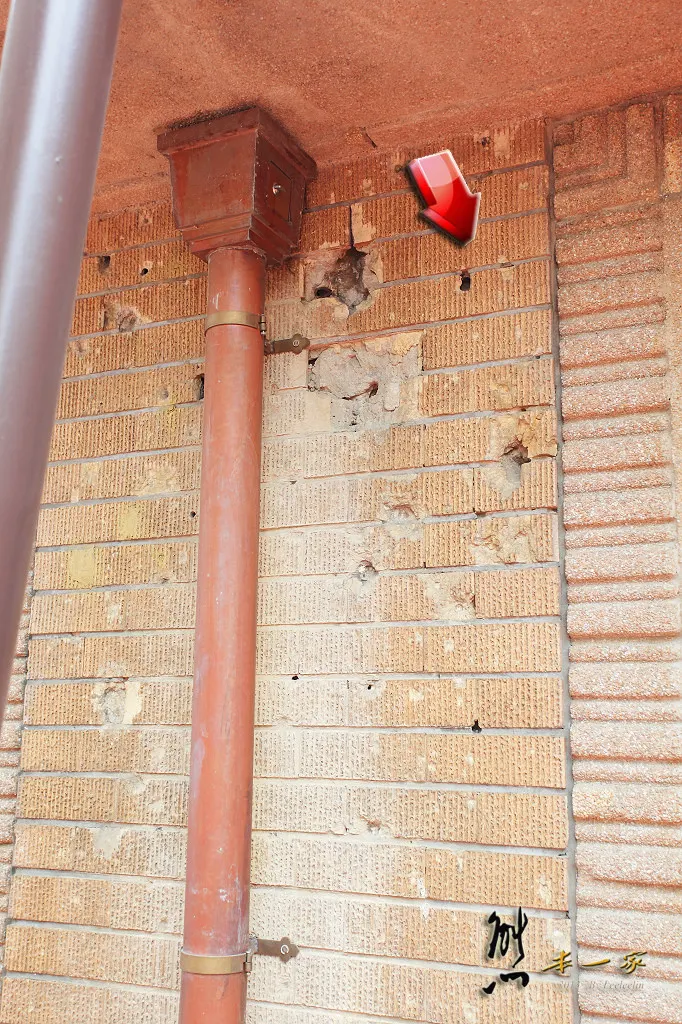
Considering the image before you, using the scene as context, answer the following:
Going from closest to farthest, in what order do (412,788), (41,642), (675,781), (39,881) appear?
(675,781) → (412,788) → (39,881) → (41,642)

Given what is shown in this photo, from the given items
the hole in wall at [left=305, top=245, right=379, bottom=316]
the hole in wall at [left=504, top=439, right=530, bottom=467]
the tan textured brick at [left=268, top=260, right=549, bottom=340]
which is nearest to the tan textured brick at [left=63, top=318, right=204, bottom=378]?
the tan textured brick at [left=268, top=260, right=549, bottom=340]

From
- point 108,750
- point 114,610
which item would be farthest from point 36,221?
point 108,750

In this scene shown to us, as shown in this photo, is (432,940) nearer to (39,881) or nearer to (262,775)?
(262,775)

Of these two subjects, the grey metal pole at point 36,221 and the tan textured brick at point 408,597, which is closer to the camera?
the grey metal pole at point 36,221

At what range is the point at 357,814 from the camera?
280cm

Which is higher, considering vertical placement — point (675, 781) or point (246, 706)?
point (246, 706)

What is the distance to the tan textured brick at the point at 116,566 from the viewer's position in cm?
317

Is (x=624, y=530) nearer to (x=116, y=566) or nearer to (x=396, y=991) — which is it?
(x=396, y=991)

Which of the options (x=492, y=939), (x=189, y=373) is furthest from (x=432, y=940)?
(x=189, y=373)

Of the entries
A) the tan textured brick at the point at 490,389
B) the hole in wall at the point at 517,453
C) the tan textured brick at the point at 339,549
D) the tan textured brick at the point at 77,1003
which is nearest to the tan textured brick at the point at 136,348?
the tan textured brick at the point at 339,549

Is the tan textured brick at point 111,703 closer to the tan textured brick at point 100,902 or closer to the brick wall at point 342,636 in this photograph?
the brick wall at point 342,636

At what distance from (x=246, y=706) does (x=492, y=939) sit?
0.89 metres

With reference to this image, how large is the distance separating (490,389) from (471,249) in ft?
1.45

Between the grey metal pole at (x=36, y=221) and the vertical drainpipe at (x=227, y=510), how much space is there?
1.29 m
